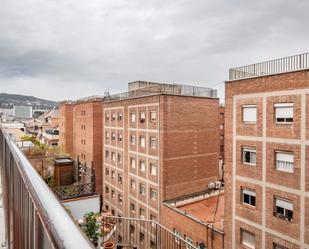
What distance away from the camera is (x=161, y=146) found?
23.5 meters

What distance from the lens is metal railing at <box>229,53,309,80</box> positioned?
13711 millimetres

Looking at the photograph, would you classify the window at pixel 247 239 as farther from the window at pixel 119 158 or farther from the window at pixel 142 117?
the window at pixel 119 158

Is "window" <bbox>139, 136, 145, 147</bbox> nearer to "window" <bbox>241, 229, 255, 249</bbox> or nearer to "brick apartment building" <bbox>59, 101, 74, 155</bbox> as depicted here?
"window" <bbox>241, 229, 255, 249</bbox>

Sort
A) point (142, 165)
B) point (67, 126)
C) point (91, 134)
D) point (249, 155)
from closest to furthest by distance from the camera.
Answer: point (249, 155), point (142, 165), point (91, 134), point (67, 126)

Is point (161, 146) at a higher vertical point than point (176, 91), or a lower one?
lower

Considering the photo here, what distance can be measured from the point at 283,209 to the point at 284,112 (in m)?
4.82

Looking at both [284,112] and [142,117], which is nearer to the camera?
[284,112]

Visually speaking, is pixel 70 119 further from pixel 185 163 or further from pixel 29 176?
pixel 29 176

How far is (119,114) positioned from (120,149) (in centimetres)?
377

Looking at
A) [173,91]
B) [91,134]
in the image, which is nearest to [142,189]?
[173,91]

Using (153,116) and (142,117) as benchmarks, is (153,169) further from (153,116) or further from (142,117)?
(142,117)

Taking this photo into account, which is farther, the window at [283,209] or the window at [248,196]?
the window at [248,196]

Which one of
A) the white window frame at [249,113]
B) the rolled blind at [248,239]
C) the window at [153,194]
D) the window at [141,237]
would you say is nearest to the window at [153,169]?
the window at [153,194]

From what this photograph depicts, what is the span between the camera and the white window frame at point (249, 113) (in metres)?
15.6
